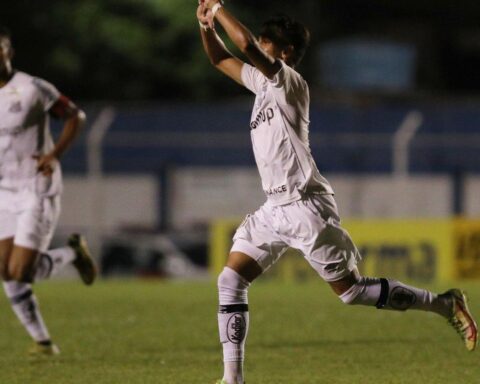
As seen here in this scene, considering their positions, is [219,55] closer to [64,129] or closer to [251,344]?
[64,129]

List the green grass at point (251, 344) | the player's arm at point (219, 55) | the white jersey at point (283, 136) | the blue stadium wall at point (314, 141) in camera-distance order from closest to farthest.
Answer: the white jersey at point (283, 136)
the player's arm at point (219, 55)
the green grass at point (251, 344)
the blue stadium wall at point (314, 141)

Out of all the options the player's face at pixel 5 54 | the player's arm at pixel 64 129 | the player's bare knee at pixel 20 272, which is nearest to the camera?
the player's face at pixel 5 54

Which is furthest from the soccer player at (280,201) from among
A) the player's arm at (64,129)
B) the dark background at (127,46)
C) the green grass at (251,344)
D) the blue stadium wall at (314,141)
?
the dark background at (127,46)

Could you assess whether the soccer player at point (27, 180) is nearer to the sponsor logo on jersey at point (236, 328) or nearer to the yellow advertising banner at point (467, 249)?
the sponsor logo on jersey at point (236, 328)

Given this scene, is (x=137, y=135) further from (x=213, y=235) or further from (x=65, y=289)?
(x=65, y=289)

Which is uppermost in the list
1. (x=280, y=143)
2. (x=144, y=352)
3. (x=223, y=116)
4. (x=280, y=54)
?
(x=223, y=116)

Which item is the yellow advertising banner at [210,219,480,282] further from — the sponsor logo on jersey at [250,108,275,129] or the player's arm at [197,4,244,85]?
the sponsor logo on jersey at [250,108,275,129]

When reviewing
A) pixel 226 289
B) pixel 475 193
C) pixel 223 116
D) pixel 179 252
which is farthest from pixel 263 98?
pixel 223 116

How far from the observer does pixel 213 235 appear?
23.4 meters

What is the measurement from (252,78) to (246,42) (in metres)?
0.64

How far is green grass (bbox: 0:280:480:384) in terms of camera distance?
373 inches

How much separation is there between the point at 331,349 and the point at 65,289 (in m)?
10.4

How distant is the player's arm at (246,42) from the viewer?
774cm

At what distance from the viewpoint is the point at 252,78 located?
27.4ft
